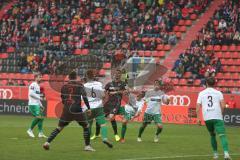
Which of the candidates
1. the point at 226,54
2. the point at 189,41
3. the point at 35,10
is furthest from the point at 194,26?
the point at 35,10

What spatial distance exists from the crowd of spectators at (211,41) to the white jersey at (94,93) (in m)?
18.2

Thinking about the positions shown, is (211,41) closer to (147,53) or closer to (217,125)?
(147,53)

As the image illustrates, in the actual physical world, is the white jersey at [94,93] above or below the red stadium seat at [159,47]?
below

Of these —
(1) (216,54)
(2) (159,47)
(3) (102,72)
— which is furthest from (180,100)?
(2) (159,47)

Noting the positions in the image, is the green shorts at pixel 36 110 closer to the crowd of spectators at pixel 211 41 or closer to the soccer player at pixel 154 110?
the soccer player at pixel 154 110

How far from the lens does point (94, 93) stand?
19.6 m

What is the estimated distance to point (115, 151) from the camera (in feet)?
61.9

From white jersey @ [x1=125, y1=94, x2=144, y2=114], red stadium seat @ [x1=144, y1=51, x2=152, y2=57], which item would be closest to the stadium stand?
red stadium seat @ [x1=144, y1=51, x2=152, y2=57]

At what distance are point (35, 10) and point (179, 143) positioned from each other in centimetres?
2886

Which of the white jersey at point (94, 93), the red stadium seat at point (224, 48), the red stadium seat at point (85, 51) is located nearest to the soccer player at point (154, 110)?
the white jersey at point (94, 93)

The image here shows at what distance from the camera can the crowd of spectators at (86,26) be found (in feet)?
141

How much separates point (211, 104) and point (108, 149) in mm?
3839

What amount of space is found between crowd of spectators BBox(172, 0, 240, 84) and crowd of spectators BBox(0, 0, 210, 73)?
2.49 meters

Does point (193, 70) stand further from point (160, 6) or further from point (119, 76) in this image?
point (119, 76)
